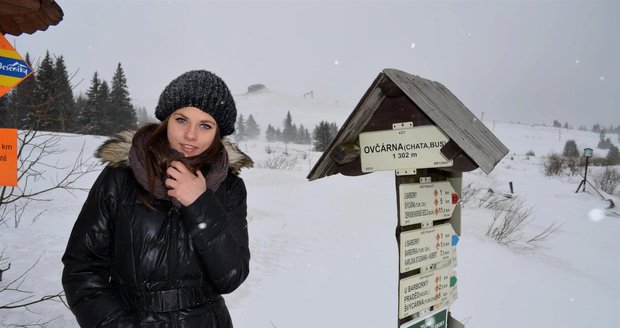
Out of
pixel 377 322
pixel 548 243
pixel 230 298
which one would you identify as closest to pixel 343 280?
pixel 377 322

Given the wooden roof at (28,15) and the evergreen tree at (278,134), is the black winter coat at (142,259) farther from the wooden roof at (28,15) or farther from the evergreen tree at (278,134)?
the evergreen tree at (278,134)

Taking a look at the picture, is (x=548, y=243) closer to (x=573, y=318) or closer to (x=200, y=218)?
(x=573, y=318)

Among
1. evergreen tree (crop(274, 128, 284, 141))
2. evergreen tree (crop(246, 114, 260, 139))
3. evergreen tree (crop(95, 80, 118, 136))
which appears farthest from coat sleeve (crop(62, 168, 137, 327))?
evergreen tree (crop(246, 114, 260, 139))

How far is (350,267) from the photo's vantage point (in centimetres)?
508

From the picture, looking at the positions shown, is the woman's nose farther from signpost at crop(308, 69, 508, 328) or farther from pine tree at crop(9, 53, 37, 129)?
pine tree at crop(9, 53, 37, 129)

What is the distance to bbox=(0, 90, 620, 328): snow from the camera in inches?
153

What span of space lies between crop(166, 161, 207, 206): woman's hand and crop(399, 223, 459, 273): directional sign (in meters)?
1.23

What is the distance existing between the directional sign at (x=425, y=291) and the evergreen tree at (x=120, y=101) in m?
31.3

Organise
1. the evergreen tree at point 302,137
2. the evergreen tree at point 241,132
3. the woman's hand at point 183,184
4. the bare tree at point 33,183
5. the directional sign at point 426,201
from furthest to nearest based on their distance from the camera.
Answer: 1. the evergreen tree at point 302,137
2. the evergreen tree at point 241,132
3. the bare tree at point 33,183
4. the directional sign at point 426,201
5. the woman's hand at point 183,184

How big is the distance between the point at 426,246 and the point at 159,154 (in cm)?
Result: 162

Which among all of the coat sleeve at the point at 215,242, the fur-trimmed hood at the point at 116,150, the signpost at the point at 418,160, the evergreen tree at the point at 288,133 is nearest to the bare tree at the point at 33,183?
the fur-trimmed hood at the point at 116,150

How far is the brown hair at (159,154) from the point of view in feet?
5.06

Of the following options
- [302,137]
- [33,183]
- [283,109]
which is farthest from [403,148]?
[283,109]

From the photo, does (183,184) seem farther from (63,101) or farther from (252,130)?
(252,130)
